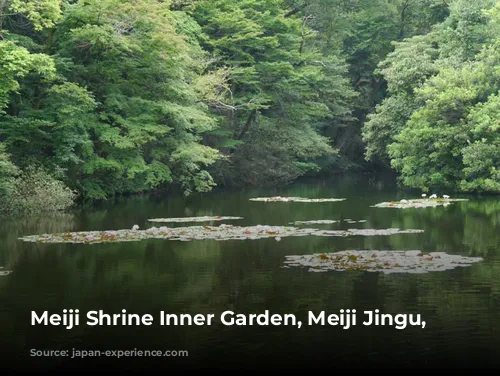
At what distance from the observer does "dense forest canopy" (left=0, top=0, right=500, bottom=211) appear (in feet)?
115

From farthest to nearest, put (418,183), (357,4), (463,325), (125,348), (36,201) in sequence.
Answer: (357,4)
(418,183)
(36,201)
(463,325)
(125,348)

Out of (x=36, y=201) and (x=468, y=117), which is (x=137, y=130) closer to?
(x=36, y=201)

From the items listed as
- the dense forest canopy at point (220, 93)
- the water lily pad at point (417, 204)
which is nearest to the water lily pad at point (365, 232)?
the water lily pad at point (417, 204)

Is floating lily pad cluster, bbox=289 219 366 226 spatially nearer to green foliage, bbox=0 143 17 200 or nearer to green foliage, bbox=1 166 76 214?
green foliage, bbox=0 143 17 200

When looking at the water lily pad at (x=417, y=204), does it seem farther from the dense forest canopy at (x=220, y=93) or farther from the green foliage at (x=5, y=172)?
the green foliage at (x=5, y=172)

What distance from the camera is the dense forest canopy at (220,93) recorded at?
1384 inches

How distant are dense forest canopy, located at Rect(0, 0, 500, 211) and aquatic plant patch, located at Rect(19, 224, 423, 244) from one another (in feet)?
25.4

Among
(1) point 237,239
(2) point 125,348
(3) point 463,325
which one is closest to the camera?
(2) point 125,348

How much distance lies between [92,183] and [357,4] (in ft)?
122

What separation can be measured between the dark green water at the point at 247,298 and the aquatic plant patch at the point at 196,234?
806 mm

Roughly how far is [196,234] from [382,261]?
7279 mm

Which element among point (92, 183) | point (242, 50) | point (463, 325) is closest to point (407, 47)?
point (242, 50)

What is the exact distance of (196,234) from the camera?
24094 mm

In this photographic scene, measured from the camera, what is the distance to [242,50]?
180 feet
